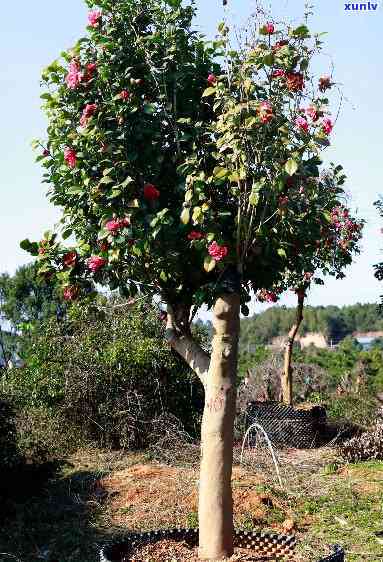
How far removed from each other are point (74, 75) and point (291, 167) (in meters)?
1.64

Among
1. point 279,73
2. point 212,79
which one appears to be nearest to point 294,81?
point 279,73

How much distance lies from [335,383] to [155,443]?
307 inches

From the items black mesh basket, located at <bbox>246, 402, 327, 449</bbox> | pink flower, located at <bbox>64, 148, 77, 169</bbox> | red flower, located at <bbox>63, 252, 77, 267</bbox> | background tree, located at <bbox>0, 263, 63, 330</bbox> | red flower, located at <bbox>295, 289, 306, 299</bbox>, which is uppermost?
background tree, located at <bbox>0, 263, 63, 330</bbox>

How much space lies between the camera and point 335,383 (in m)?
17.8

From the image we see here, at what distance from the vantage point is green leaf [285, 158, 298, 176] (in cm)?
462

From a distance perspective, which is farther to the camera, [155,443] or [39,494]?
[155,443]

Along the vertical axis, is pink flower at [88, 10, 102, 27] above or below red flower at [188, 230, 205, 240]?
above

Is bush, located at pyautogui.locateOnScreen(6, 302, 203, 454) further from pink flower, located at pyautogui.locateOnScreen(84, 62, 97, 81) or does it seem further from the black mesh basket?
pink flower, located at pyautogui.locateOnScreen(84, 62, 97, 81)

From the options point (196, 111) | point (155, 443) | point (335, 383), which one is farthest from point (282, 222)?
point (335, 383)

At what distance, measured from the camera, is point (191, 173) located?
4961 mm

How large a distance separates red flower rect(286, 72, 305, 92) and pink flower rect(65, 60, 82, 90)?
1.40 m

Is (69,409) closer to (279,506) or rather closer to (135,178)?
(279,506)

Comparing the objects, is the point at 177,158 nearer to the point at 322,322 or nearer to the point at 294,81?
the point at 294,81

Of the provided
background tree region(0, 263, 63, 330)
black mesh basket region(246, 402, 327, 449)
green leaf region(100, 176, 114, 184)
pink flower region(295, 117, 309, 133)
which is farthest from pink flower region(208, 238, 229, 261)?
background tree region(0, 263, 63, 330)
